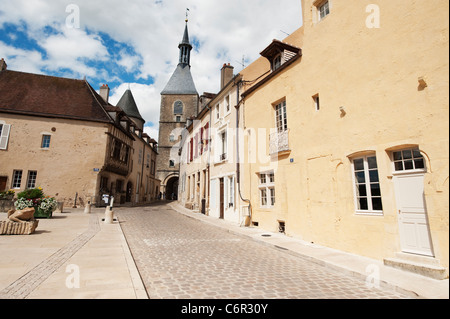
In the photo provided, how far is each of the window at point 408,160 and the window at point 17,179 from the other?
863 inches

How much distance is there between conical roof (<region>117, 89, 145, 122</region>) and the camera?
4050 centimetres

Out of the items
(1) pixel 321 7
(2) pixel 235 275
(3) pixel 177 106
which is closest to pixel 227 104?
(1) pixel 321 7

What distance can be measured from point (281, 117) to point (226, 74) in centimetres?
801

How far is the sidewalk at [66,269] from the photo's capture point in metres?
3.30

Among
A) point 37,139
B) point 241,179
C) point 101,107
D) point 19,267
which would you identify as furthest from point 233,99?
point 37,139

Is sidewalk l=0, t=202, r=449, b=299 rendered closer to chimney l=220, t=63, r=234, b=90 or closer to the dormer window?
the dormer window

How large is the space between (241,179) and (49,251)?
8.01 meters

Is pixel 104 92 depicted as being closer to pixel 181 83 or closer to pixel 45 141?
pixel 45 141

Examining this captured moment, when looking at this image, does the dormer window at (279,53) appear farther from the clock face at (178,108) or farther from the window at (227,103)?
the clock face at (178,108)

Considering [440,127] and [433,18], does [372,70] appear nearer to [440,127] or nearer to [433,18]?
[433,18]
